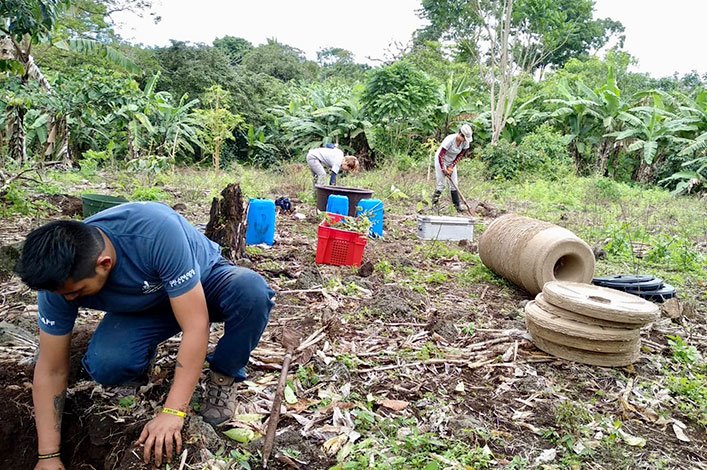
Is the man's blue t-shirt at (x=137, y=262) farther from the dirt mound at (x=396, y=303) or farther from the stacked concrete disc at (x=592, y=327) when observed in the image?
the stacked concrete disc at (x=592, y=327)

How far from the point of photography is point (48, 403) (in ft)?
7.46

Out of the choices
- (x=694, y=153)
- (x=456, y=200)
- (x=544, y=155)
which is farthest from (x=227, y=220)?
(x=694, y=153)

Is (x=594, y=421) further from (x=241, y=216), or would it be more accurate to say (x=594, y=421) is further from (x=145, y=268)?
(x=241, y=216)

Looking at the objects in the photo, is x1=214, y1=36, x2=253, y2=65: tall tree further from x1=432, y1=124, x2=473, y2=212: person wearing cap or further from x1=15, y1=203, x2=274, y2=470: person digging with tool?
x1=15, y1=203, x2=274, y2=470: person digging with tool

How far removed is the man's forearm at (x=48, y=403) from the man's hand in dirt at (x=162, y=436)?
1.39ft

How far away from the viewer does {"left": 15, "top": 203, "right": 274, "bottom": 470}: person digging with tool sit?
1.98m

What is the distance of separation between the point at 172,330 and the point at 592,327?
A: 275 cm

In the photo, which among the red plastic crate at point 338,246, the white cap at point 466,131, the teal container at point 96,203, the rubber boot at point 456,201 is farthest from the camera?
the rubber boot at point 456,201

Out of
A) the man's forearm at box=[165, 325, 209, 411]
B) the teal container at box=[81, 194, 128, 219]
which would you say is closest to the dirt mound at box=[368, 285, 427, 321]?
the man's forearm at box=[165, 325, 209, 411]

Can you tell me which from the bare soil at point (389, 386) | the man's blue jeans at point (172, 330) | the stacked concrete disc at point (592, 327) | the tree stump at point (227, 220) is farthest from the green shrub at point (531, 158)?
the man's blue jeans at point (172, 330)

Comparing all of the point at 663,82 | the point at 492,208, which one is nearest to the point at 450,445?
the point at 492,208

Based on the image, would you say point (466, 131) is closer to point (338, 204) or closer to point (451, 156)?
point (451, 156)

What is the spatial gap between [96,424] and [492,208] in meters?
9.27

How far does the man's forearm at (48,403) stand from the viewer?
226 centimetres
